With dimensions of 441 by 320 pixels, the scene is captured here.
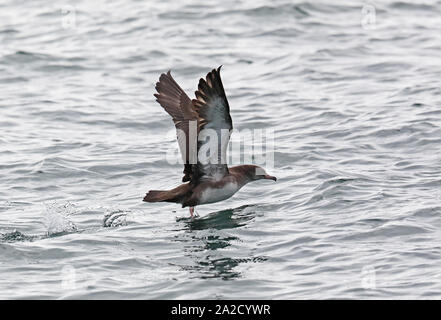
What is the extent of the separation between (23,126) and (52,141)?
1151 millimetres

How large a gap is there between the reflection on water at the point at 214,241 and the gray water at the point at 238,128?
3cm

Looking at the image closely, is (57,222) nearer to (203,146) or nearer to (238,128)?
(203,146)

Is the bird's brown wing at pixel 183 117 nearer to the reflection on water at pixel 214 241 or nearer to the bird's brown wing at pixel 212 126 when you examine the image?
the bird's brown wing at pixel 212 126

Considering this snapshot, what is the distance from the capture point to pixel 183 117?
439 inches

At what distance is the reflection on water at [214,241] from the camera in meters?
9.20

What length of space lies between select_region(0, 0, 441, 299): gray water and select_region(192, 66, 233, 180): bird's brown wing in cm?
68

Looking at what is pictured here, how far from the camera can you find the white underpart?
1075cm

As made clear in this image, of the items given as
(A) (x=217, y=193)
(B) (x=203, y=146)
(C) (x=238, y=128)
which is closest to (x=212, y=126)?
(B) (x=203, y=146)

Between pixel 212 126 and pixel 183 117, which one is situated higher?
pixel 212 126

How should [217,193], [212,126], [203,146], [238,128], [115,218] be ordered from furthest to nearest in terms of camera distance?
[238,128] → [115,218] → [217,193] → [203,146] → [212,126]

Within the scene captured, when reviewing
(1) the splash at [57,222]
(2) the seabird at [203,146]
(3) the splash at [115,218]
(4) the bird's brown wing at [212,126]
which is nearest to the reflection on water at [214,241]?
(2) the seabird at [203,146]

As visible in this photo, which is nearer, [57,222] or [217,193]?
[57,222]

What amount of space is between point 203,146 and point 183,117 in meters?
0.85
